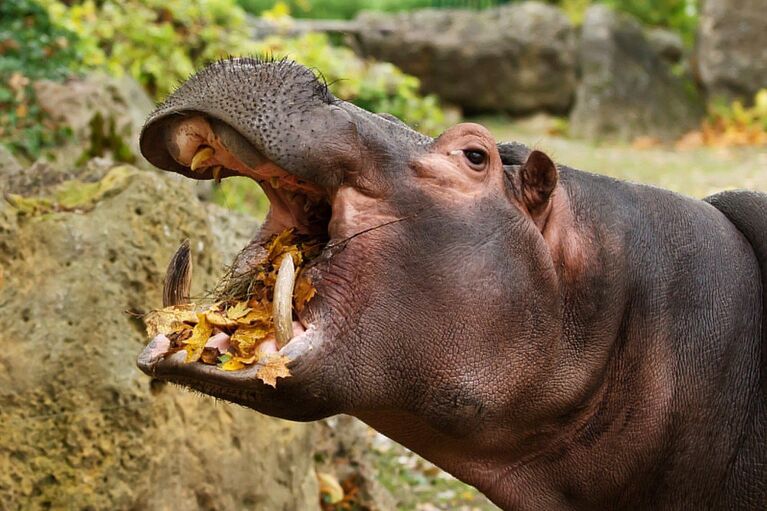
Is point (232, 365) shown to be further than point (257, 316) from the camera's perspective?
No

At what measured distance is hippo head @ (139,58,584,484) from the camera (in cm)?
241

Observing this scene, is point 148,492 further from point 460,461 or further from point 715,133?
point 715,133

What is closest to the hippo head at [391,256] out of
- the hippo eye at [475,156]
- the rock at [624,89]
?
the hippo eye at [475,156]

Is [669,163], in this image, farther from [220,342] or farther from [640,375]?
[220,342]

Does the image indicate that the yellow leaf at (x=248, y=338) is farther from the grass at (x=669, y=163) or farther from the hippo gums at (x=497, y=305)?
the grass at (x=669, y=163)

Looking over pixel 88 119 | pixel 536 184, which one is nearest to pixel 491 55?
pixel 88 119

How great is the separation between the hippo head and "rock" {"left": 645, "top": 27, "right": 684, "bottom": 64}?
13.9m

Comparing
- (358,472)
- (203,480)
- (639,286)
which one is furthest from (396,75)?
(639,286)

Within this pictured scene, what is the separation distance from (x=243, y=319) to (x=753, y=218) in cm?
155

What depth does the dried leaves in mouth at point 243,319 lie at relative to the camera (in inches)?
93.4

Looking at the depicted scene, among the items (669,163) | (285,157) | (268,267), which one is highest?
(285,157)

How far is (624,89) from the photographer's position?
15.0 m

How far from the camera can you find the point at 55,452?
11.9 feet

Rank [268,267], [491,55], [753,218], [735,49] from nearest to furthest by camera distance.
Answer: [268,267]
[753,218]
[735,49]
[491,55]
